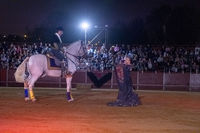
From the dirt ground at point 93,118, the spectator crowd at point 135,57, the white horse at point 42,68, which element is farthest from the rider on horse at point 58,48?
the spectator crowd at point 135,57

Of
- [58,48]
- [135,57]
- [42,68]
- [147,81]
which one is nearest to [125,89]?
[58,48]

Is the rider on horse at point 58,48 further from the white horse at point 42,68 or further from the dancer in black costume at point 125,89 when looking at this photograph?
the dancer in black costume at point 125,89

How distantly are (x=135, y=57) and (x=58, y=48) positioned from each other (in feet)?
38.1

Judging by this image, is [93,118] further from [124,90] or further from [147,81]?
[147,81]

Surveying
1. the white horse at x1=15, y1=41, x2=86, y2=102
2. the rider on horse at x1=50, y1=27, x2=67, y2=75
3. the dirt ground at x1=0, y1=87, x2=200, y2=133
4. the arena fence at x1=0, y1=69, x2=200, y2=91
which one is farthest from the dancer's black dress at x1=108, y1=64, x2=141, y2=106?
the arena fence at x1=0, y1=69, x2=200, y2=91

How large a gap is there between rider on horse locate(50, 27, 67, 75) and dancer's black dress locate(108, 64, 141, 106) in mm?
1841

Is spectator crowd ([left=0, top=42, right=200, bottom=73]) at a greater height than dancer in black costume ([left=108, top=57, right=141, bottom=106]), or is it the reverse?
spectator crowd ([left=0, top=42, right=200, bottom=73])

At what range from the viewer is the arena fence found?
2259 centimetres

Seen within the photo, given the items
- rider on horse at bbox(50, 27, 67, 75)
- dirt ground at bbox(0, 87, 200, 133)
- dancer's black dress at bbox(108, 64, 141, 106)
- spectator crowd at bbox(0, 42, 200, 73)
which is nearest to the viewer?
dirt ground at bbox(0, 87, 200, 133)

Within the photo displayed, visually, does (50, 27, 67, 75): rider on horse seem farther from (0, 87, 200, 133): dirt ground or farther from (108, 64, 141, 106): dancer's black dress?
(108, 64, 141, 106): dancer's black dress

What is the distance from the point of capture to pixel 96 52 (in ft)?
79.3

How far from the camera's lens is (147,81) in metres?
23.2

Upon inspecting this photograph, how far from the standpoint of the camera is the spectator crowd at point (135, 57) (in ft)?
78.7

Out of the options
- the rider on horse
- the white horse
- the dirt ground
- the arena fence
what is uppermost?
the rider on horse
